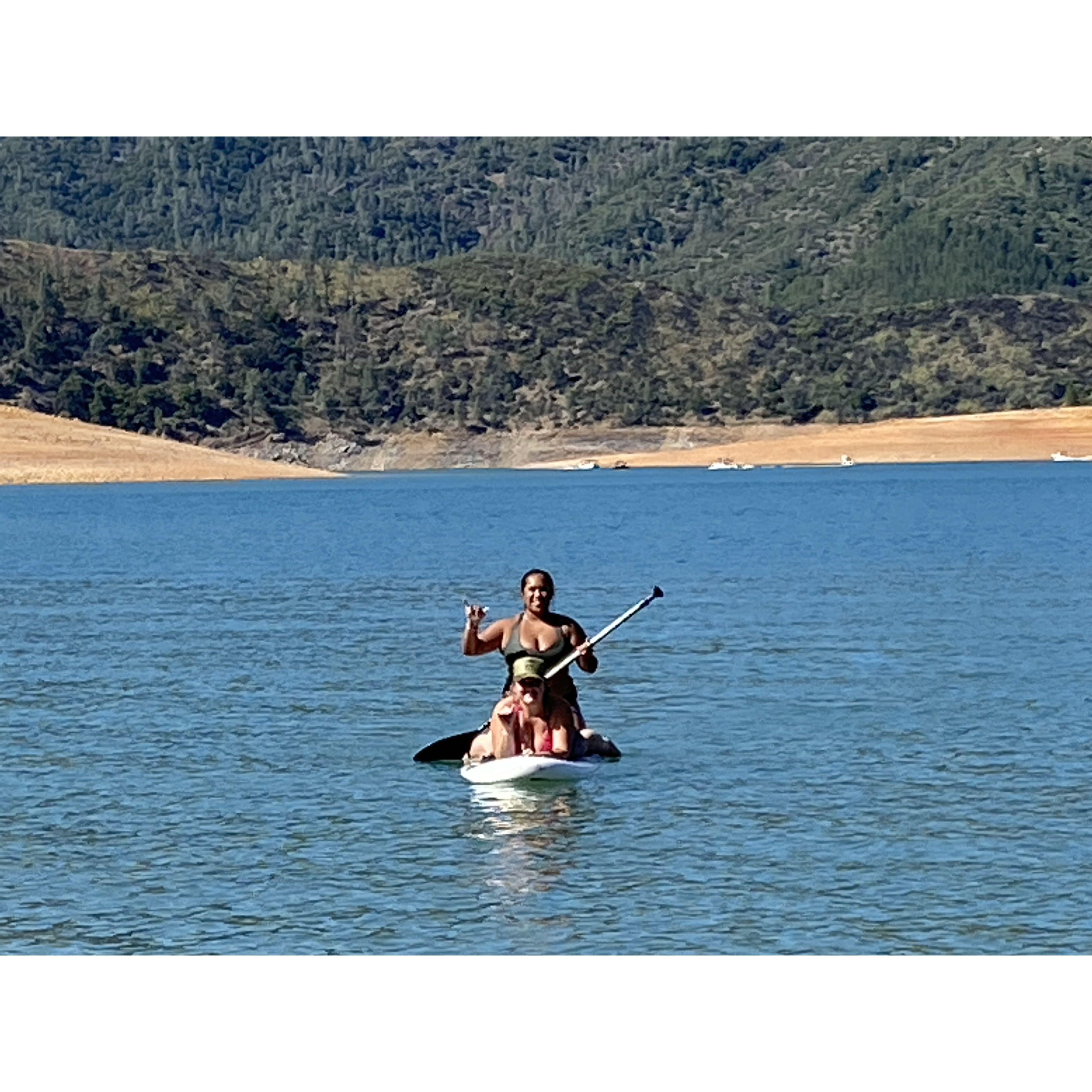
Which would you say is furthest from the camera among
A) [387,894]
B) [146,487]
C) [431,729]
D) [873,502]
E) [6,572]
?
[146,487]

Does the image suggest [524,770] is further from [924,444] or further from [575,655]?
[924,444]

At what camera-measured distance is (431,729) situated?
26.9 metres

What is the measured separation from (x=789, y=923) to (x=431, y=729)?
1105cm

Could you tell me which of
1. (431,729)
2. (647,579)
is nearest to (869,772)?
(431,729)

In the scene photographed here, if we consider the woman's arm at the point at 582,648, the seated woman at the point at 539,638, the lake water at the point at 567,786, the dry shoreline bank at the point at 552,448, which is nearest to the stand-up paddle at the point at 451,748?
the lake water at the point at 567,786

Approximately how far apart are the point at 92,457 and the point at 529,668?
141 metres

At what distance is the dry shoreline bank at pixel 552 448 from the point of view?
158375mm

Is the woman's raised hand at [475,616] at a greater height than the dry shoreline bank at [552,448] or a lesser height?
lesser

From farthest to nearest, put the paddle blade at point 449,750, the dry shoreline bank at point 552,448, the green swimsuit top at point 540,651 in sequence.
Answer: the dry shoreline bank at point 552,448
the paddle blade at point 449,750
the green swimsuit top at point 540,651

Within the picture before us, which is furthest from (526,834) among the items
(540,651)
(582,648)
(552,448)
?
(552,448)

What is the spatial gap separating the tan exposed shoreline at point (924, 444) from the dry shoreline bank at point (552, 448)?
105 millimetres

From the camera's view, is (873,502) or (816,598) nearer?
(816,598)

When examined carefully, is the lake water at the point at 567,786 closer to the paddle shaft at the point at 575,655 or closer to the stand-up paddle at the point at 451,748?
the stand-up paddle at the point at 451,748

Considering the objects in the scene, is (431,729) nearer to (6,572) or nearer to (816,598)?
(816,598)
